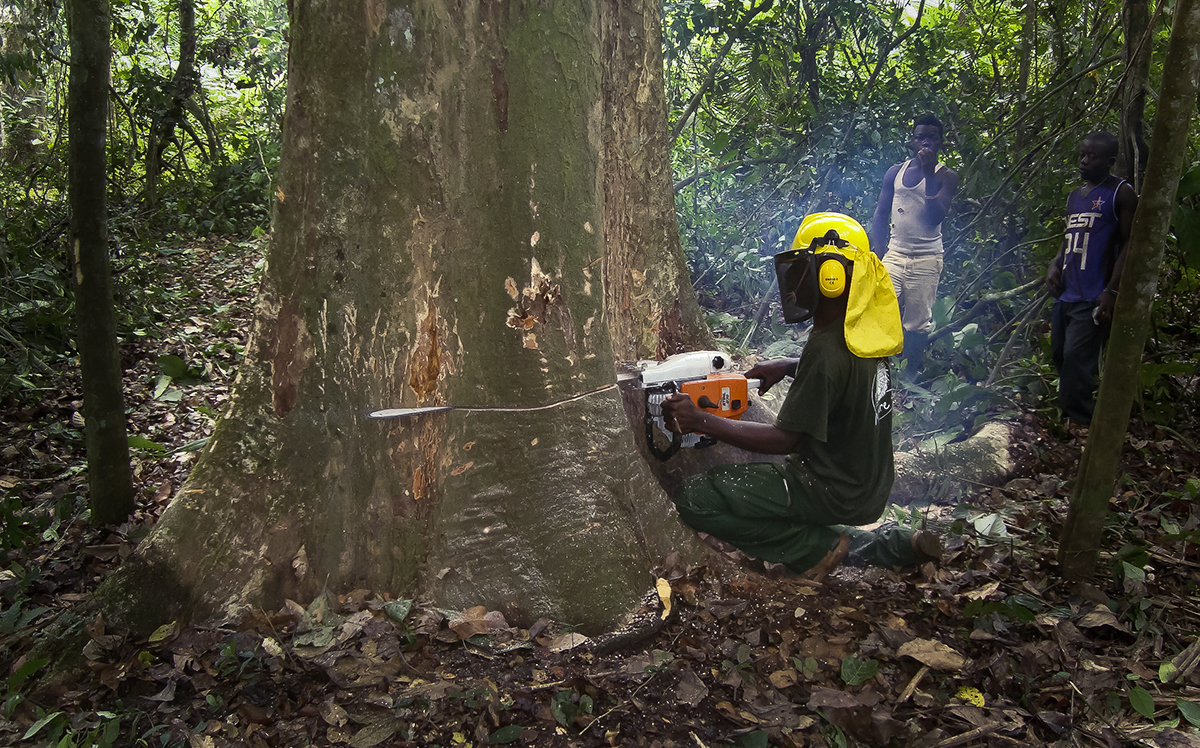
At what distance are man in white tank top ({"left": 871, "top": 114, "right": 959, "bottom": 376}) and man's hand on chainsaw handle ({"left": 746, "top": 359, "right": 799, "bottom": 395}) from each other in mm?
2888

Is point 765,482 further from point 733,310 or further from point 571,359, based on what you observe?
point 733,310

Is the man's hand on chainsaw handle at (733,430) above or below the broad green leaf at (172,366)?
below

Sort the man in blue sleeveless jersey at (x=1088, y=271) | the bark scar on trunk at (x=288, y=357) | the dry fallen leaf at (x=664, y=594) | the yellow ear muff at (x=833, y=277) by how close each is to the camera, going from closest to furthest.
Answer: the bark scar on trunk at (x=288, y=357) → the dry fallen leaf at (x=664, y=594) → the yellow ear muff at (x=833, y=277) → the man in blue sleeveless jersey at (x=1088, y=271)

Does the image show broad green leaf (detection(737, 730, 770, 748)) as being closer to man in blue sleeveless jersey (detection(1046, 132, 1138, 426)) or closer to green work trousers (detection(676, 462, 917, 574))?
green work trousers (detection(676, 462, 917, 574))

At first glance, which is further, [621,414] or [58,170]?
[58,170]

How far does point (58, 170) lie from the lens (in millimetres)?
7492

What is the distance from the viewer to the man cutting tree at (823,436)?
110 inches

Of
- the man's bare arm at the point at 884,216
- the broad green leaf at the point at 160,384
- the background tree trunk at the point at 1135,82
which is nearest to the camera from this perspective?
the background tree trunk at the point at 1135,82

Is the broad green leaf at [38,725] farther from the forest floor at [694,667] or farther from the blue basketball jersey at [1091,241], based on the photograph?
the blue basketball jersey at [1091,241]

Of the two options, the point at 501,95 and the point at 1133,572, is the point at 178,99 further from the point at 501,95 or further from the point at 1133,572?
the point at 1133,572

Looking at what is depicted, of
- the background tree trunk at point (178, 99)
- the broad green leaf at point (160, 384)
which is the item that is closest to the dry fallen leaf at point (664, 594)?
the broad green leaf at point (160, 384)

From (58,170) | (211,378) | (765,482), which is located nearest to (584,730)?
(765,482)

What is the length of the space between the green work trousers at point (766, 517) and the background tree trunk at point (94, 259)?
246cm

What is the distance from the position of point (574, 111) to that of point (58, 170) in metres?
7.22
